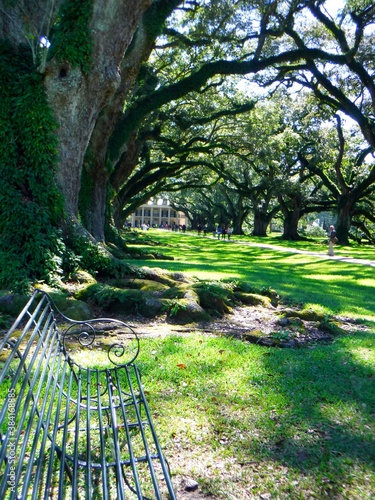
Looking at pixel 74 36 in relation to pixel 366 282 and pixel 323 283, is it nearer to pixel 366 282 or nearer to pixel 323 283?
pixel 323 283

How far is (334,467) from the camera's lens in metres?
2.61

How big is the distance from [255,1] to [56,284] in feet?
34.8

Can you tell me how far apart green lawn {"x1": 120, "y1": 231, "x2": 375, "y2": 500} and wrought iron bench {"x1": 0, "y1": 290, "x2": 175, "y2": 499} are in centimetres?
26

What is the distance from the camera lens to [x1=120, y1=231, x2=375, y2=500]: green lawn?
2.51 meters

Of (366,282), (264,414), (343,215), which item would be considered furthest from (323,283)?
(343,215)

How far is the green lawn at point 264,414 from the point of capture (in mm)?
2508

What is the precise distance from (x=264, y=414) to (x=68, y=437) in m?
1.38

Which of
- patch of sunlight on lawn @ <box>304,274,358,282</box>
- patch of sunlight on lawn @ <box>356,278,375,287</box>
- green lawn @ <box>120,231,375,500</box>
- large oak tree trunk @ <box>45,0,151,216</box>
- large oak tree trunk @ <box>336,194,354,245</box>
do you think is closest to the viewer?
green lawn @ <box>120,231,375,500</box>

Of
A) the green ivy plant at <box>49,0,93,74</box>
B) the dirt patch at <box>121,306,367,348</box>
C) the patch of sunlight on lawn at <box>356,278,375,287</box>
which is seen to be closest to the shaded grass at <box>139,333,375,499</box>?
the dirt patch at <box>121,306,367,348</box>

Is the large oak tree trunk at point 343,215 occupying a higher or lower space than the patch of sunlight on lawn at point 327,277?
higher

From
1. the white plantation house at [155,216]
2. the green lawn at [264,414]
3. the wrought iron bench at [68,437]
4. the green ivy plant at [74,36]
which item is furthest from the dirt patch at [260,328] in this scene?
the white plantation house at [155,216]

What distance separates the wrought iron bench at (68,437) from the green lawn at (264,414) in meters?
0.26

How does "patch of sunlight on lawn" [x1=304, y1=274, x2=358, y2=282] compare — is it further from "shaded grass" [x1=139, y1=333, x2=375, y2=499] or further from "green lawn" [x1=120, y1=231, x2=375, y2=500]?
"shaded grass" [x1=139, y1=333, x2=375, y2=499]

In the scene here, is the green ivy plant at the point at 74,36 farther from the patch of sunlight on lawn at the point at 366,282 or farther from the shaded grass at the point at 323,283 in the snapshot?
the patch of sunlight on lawn at the point at 366,282
